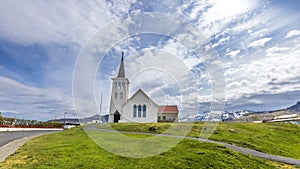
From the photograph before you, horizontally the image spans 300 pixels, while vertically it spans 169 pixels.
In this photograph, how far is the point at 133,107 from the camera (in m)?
44.7

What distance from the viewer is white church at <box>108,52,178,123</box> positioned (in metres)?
44.2

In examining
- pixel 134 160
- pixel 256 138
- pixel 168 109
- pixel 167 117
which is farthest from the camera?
pixel 168 109

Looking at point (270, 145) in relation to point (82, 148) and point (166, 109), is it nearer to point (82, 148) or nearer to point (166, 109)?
point (82, 148)

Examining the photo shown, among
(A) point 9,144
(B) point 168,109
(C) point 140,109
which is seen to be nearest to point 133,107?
(C) point 140,109

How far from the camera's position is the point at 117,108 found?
155 ft

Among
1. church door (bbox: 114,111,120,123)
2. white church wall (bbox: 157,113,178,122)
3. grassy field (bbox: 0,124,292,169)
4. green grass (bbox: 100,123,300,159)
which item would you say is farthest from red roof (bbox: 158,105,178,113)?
grassy field (bbox: 0,124,292,169)

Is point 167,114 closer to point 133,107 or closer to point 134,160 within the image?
point 133,107

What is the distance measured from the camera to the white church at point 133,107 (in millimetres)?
44188

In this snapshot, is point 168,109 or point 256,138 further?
point 168,109

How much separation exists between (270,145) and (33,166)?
18876 millimetres

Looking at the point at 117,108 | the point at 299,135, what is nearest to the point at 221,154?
the point at 299,135

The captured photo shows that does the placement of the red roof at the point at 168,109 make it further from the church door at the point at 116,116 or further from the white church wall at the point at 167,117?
the church door at the point at 116,116

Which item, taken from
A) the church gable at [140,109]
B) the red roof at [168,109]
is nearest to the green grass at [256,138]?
the church gable at [140,109]

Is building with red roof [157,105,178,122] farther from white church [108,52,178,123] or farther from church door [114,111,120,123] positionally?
church door [114,111,120,123]
